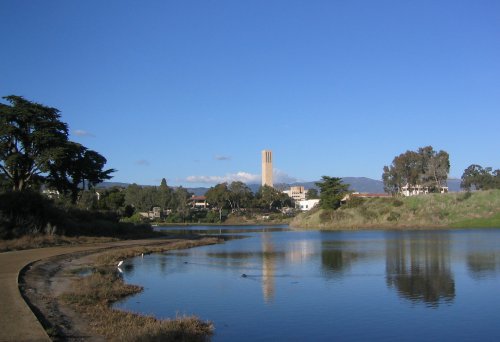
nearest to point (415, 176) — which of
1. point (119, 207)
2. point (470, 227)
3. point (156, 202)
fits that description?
point (470, 227)

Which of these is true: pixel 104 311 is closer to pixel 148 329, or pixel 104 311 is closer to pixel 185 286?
pixel 148 329

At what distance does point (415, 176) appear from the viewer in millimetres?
112375

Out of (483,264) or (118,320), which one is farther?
(483,264)

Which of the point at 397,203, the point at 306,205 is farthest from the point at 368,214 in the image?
the point at 306,205

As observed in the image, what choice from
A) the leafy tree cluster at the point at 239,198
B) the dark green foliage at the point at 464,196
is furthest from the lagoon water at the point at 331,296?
the leafy tree cluster at the point at 239,198

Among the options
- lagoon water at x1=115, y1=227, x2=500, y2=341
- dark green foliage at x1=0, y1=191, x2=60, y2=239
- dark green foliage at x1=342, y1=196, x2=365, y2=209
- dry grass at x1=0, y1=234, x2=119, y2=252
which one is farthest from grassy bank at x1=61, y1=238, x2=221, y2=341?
dark green foliage at x1=342, y1=196, x2=365, y2=209

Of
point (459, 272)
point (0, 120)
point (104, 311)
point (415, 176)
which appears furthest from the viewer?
point (415, 176)

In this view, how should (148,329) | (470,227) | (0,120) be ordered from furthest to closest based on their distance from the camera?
1. (470,227)
2. (0,120)
3. (148,329)

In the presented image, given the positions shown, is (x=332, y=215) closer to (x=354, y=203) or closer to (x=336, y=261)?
(x=354, y=203)

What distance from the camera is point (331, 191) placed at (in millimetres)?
97500

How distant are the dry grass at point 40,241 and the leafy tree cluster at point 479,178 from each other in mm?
108514

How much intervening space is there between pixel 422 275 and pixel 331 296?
7.03 metres

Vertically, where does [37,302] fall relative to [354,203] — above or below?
below

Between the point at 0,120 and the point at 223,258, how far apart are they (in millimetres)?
24550
